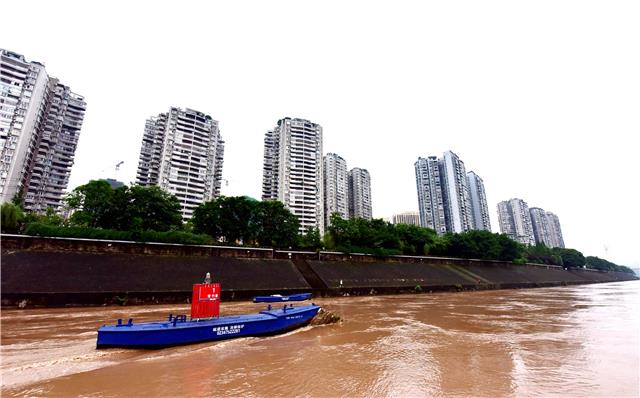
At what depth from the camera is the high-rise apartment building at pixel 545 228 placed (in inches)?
5123

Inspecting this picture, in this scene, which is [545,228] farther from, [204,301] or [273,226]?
[204,301]

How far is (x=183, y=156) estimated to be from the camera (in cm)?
7469

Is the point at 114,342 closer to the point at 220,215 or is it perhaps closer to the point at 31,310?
the point at 31,310

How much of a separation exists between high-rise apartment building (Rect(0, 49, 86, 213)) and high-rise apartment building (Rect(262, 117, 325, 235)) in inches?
1877

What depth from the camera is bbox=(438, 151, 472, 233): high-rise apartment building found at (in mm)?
93500

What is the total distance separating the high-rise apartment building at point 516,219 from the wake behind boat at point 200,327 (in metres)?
135

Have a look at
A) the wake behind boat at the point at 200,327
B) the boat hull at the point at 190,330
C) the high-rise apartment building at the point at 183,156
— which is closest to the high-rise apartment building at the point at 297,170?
the high-rise apartment building at the point at 183,156

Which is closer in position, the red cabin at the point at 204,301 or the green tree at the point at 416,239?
the red cabin at the point at 204,301

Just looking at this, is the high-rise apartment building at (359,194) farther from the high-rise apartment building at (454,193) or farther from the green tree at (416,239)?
the green tree at (416,239)

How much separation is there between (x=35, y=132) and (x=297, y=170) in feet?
187

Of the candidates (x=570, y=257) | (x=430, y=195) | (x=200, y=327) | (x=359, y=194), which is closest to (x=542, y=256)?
(x=570, y=257)

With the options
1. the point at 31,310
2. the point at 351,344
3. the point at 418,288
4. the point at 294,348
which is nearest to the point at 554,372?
the point at 351,344

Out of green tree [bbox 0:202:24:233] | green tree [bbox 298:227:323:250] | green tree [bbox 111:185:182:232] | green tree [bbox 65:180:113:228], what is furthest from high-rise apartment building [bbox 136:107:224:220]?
green tree [bbox 0:202:24:233]

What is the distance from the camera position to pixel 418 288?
3500 centimetres
